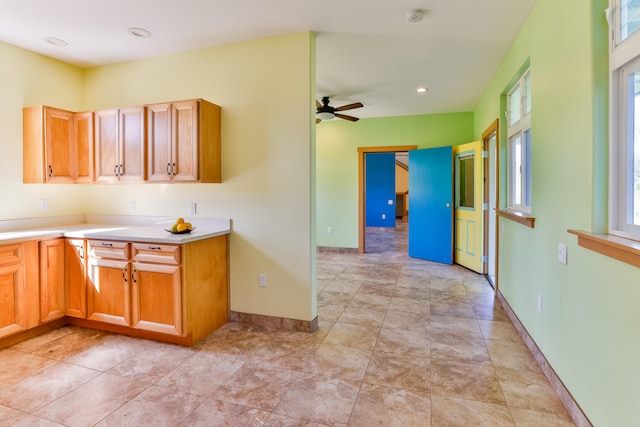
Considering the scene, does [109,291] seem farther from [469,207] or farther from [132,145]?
[469,207]

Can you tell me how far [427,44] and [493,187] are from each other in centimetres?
228

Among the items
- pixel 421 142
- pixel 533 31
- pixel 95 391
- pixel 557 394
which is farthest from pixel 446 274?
pixel 95 391

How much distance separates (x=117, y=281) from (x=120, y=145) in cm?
130

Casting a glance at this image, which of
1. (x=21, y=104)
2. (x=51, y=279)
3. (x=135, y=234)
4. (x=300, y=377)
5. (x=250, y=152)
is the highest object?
(x=21, y=104)

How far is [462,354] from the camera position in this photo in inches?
100

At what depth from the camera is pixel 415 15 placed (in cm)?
262

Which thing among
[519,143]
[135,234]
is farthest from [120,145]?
[519,143]

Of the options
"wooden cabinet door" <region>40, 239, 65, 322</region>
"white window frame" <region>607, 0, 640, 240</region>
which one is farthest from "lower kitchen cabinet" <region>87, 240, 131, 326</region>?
"white window frame" <region>607, 0, 640, 240</region>

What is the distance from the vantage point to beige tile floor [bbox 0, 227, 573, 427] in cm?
185

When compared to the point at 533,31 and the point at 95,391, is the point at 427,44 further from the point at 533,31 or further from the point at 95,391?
the point at 95,391

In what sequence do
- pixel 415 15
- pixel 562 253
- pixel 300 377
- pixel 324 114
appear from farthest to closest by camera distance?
pixel 324 114 < pixel 415 15 < pixel 300 377 < pixel 562 253

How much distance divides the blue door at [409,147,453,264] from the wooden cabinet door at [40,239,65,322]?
5.17 meters

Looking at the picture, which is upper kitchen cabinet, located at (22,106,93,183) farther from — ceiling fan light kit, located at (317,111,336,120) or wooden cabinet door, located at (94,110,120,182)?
ceiling fan light kit, located at (317,111,336,120)

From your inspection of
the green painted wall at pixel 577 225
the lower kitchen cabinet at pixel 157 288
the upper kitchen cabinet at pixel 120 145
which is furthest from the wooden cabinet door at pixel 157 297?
the green painted wall at pixel 577 225
